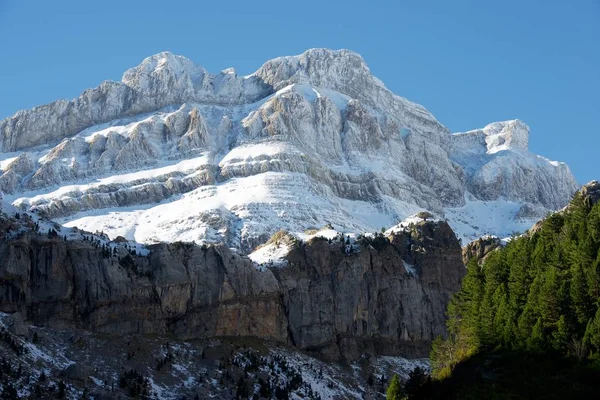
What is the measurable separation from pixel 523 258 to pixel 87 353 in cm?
7638

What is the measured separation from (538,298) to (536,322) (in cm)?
385

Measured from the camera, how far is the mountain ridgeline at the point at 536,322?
124m

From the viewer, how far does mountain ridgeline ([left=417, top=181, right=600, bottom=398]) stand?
12375cm

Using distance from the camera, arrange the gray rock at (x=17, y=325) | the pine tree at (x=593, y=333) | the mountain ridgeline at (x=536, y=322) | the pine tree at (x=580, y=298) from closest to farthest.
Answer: the pine tree at (x=593, y=333) < the mountain ridgeline at (x=536, y=322) < the pine tree at (x=580, y=298) < the gray rock at (x=17, y=325)

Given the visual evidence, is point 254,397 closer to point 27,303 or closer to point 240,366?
point 240,366

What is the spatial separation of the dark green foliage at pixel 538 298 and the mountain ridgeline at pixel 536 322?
117 millimetres

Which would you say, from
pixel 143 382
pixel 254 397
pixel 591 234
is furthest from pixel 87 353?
pixel 591 234

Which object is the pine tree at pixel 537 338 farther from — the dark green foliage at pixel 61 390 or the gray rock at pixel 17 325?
the gray rock at pixel 17 325

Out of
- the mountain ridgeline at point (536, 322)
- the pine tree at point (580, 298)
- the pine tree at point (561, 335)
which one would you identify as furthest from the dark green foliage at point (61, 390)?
the pine tree at point (580, 298)

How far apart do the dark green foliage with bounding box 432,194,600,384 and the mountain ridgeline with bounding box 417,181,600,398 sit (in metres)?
0.12

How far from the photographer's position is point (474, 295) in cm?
16100

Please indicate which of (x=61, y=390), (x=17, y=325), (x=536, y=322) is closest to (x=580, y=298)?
(x=536, y=322)

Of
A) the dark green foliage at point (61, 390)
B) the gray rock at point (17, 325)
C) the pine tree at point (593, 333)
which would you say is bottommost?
the dark green foliage at point (61, 390)

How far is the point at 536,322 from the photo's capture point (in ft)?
443
